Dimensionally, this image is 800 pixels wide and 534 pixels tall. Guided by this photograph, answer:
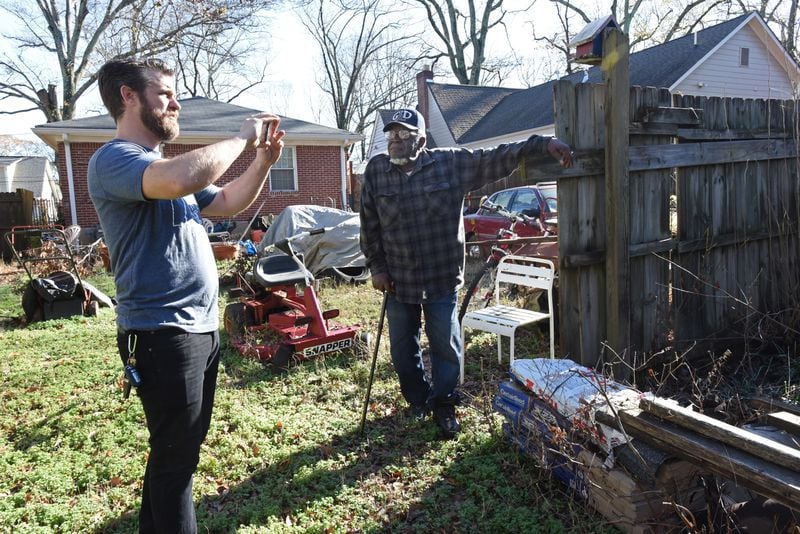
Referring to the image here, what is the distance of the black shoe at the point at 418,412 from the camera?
3.94 m

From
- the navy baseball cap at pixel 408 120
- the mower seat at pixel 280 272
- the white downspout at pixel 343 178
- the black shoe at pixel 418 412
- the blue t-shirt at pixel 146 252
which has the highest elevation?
the white downspout at pixel 343 178

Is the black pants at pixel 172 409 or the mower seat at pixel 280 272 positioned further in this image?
the mower seat at pixel 280 272

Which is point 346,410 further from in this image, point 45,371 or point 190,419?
point 45,371

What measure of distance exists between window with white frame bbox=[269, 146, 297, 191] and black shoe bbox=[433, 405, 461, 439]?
14134 millimetres

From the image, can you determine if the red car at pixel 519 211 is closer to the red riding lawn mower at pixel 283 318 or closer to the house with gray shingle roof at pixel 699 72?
the red riding lawn mower at pixel 283 318

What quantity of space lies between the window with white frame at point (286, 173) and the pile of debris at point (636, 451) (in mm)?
14677

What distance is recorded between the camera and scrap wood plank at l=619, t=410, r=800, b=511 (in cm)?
201

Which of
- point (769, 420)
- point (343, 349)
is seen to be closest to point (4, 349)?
point (343, 349)

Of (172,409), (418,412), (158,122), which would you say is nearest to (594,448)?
(418,412)

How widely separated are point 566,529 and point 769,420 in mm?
1142

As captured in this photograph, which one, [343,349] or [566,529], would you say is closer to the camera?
[566,529]

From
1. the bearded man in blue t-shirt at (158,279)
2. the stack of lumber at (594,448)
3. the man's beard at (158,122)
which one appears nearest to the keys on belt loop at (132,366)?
the bearded man in blue t-shirt at (158,279)

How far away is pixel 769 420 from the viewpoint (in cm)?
282

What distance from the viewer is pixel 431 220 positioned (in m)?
3.60
